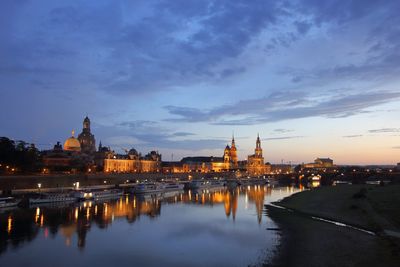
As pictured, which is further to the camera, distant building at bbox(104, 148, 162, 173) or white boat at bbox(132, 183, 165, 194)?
distant building at bbox(104, 148, 162, 173)

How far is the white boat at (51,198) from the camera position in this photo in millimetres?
67412

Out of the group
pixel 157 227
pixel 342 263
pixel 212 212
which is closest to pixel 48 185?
pixel 212 212

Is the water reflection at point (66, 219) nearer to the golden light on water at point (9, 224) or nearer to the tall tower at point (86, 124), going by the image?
the golden light on water at point (9, 224)

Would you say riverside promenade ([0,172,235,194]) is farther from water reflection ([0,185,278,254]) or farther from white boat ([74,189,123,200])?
water reflection ([0,185,278,254])

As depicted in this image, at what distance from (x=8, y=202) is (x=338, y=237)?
46.1 meters

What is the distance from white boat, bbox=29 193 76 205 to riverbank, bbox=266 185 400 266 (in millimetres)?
35234

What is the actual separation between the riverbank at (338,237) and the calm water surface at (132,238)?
2070mm

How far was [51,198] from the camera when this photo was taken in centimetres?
7075

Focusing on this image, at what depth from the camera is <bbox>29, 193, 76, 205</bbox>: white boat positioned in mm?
Result: 67412

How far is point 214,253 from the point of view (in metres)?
34.8

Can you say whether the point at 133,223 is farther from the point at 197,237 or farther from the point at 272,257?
the point at 272,257

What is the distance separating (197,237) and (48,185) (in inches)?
2269

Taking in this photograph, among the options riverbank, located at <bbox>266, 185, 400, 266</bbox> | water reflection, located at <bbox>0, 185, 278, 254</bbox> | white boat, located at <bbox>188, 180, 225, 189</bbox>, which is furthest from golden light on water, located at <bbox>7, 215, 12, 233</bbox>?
white boat, located at <bbox>188, 180, 225, 189</bbox>

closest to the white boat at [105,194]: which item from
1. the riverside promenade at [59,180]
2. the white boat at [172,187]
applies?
the riverside promenade at [59,180]
